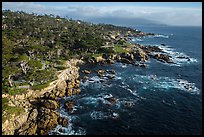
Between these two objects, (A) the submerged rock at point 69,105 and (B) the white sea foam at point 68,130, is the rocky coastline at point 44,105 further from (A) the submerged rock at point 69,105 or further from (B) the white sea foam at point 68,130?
(B) the white sea foam at point 68,130

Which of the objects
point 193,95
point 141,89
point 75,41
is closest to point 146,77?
point 141,89

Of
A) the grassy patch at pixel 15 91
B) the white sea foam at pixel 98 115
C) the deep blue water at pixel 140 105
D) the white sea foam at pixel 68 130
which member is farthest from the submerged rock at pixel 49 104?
the white sea foam at pixel 98 115

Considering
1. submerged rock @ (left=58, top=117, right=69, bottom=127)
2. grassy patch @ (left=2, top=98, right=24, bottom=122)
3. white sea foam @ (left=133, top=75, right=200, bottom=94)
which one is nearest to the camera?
grassy patch @ (left=2, top=98, right=24, bottom=122)

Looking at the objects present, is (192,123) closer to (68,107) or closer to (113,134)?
(113,134)

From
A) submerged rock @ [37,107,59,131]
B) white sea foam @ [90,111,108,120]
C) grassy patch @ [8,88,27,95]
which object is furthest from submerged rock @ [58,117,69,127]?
grassy patch @ [8,88,27,95]

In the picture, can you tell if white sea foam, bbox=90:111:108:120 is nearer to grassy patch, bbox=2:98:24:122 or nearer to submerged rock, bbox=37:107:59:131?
submerged rock, bbox=37:107:59:131

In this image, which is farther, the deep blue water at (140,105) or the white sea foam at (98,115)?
the white sea foam at (98,115)

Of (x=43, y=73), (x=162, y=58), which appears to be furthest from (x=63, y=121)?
(x=162, y=58)
